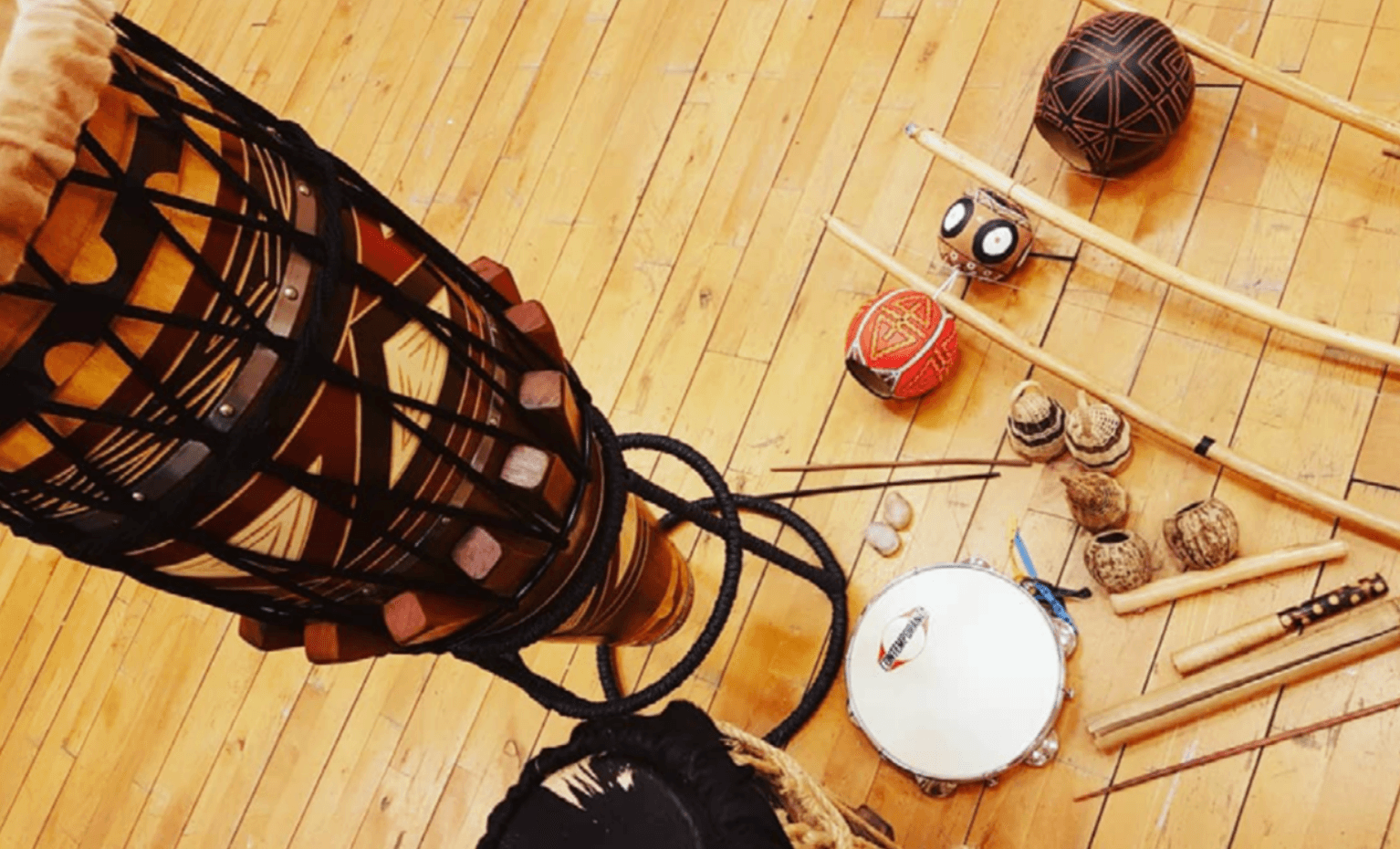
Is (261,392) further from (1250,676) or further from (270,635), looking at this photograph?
(1250,676)

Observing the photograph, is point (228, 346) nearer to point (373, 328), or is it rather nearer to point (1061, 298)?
point (373, 328)

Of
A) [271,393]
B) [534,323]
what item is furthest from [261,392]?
[534,323]

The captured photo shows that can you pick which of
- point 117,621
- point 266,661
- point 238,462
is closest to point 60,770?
point 117,621

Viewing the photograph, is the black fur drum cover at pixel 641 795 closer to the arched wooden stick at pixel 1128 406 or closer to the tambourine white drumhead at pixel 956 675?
the tambourine white drumhead at pixel 956 675

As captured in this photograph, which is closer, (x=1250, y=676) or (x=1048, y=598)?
(x=1250, y=676)

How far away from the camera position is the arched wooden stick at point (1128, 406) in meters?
1.63

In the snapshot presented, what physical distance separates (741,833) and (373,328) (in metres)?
0.63

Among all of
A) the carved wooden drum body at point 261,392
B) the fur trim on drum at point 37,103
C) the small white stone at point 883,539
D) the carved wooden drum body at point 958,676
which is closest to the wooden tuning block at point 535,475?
the carved wooden drum body at point 261,392

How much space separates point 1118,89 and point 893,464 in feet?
2.27

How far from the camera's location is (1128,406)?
1773 mm

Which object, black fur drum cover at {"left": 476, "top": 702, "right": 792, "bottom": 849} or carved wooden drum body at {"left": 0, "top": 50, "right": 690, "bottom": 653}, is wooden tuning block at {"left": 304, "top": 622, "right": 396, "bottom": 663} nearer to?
carved wooden drum body at {"left": 0, "top": 50, "right": 690, "bottom": 653}

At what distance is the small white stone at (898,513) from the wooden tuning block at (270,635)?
3.27ft

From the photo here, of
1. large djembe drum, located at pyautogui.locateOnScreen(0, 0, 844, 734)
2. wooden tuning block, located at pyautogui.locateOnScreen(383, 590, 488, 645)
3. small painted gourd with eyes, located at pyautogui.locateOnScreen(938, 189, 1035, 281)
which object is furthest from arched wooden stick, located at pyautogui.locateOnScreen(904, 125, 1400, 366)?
wooden tuning block, located at pyautogui.locateOnScreen(383, 590, 488, 645)

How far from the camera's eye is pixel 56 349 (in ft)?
3.03
